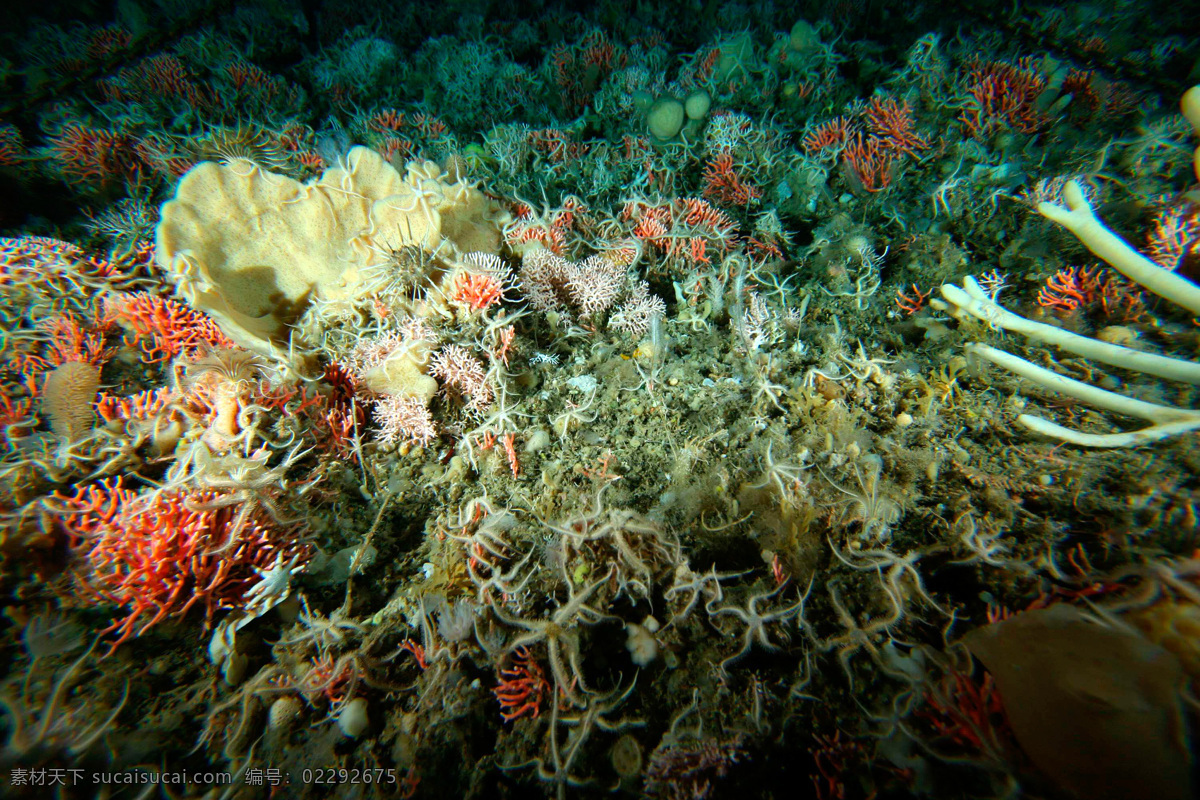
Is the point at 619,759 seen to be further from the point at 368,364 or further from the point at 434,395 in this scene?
the point at 368,364

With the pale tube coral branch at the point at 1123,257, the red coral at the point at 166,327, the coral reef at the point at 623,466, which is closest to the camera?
the coral reef at the point at 623,466

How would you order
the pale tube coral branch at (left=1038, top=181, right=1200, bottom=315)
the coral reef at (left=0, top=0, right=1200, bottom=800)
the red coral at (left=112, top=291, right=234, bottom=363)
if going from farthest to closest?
the red coral at (left=112, top=291, right=234, bottom=363) < the pale tube coral branch at (left=1038, top=181, right=1200, bottom=315) < the coral reef at (left=0, top=0, right=1200, bottom=800)

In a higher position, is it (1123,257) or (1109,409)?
(1123,257)

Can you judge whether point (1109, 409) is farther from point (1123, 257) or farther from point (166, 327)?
point (166, 327)

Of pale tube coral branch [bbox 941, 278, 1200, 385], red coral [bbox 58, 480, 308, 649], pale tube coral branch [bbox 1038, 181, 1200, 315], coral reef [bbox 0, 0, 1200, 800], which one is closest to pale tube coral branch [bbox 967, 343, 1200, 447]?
coral reef [bbox 0, 0, 1200, 800]

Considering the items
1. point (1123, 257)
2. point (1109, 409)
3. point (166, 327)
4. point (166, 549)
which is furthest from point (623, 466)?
point (166, 327)

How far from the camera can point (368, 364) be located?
279 centimetres

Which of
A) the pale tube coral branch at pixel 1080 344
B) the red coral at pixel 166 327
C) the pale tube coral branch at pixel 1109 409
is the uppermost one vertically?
the red coral at pixel 166 327

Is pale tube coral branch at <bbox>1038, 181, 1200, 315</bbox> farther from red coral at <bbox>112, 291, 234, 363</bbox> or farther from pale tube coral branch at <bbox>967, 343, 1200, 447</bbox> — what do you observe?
red coral at <bbox>112, 291, 234, 363</bbox>

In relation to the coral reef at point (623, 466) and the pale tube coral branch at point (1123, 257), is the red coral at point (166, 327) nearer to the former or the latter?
the coral reef at point (623, 466)

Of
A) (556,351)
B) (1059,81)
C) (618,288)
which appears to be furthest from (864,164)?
(556,351)

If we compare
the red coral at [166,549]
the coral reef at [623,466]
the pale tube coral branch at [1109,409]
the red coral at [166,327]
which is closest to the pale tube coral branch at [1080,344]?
the coral reef at [623,466]

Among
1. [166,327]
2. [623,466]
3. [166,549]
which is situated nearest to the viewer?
[166,549]

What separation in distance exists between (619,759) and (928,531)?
1985 millimetres
